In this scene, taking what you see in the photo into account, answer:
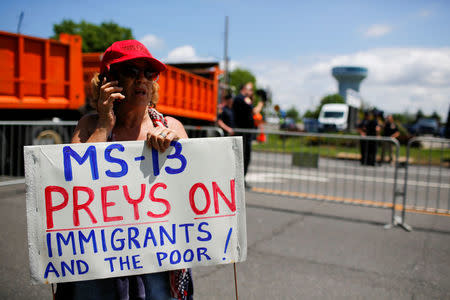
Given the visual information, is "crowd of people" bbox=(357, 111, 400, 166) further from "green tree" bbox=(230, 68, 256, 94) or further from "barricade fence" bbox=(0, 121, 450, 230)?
"green tree" bbox=(230, 68, 256, 94)

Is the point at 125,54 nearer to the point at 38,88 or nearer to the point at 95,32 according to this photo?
the point at 38,88

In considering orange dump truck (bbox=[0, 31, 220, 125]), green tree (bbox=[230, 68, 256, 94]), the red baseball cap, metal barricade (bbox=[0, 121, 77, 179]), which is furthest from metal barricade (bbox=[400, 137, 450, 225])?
green tree (bbox=[230, 68, 256, 94])

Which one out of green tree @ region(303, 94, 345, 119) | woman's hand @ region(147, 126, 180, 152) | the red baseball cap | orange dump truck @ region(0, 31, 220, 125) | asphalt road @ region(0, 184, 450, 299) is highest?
green tree @ region(303, 94, 345, 119)

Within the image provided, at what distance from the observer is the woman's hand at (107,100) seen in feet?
6.22

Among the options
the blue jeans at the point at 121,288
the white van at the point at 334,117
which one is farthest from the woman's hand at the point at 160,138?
the white van at the point at 334,117

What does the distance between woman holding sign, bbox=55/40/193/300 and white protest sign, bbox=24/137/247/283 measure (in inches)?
3.3

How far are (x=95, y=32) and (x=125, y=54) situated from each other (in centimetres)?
5233

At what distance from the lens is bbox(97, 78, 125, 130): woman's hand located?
6.22 feet

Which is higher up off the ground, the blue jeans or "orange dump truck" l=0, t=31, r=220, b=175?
"orange dump truck" l=0, t=31, r=220, b=175

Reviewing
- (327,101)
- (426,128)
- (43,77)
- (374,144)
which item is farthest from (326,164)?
(327,101)

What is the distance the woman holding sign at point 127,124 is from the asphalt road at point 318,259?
63.7 inches

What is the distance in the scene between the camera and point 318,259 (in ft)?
14.6

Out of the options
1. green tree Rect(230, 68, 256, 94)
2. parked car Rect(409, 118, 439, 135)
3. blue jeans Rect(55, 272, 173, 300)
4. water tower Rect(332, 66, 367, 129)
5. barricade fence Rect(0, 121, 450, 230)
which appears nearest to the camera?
blue jeans Rect(55, 272, 173, 300)

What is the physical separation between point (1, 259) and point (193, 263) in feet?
9.86
